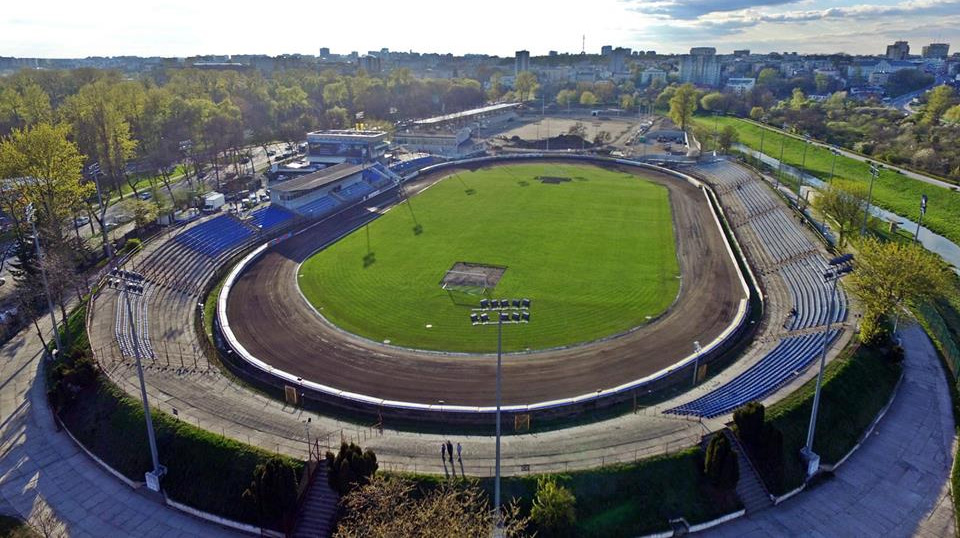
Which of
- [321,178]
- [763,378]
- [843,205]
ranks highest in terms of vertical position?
[321,178]

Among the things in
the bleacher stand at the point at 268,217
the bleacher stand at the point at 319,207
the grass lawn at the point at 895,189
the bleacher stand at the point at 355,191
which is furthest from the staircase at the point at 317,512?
the grass lawn at the point at 895,189

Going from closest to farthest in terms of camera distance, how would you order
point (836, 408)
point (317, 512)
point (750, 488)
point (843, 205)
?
point (317, 512) < point (750, 488) < point (836, 408) < point (843, 205)

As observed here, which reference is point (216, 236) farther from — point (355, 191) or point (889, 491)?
point (889, 491)

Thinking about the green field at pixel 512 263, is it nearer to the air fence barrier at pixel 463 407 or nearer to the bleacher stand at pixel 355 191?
the air fence barrier at pixel 463 407

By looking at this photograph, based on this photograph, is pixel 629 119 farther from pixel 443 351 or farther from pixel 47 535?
pixel 47 535

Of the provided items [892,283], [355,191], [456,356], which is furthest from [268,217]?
[892,283]
